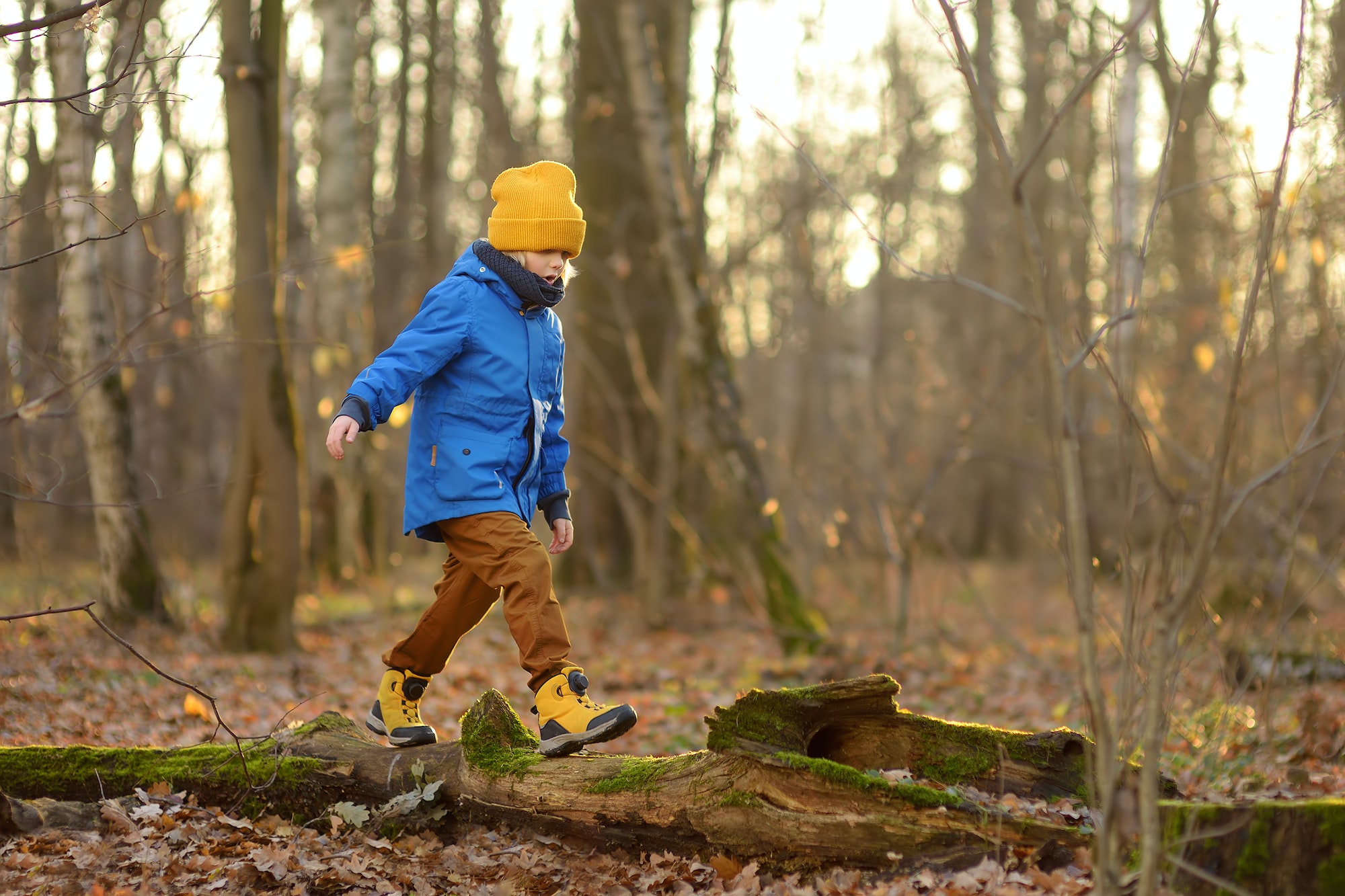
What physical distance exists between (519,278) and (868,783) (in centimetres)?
199

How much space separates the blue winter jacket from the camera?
3670mm

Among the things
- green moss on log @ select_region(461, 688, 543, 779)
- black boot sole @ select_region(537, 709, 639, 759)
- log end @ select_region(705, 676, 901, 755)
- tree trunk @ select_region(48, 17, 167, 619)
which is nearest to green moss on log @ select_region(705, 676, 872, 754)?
log end @ select_region(705, 676, 901, 755)

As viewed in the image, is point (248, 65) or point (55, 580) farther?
point (55, 580)

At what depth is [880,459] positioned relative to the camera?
32.3ft

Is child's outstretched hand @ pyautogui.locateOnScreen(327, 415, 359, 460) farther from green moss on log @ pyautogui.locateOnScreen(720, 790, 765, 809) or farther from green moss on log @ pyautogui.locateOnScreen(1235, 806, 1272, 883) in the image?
green moss on log @ pyautogui.locateOnScreen(1235, 806, 1272, 883)

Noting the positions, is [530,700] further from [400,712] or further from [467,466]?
[467,466]

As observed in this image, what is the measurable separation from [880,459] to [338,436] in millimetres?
7172

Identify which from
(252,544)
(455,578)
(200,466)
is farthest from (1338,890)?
(200,466)

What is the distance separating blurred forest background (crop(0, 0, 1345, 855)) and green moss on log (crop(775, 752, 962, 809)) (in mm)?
590

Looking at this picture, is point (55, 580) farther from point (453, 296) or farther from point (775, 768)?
point (775, 768)

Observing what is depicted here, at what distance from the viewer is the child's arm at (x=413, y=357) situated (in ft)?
11.3

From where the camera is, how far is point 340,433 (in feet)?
10.7

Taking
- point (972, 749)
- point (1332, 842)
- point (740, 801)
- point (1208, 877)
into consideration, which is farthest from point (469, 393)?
point (1332, 842)

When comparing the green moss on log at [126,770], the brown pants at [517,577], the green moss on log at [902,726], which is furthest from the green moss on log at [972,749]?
the green moss on log at [126,770]
